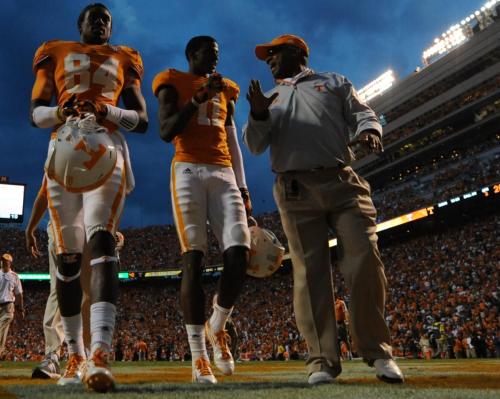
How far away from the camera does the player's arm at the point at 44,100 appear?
3145 millimetres

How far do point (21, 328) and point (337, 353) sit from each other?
117 feet

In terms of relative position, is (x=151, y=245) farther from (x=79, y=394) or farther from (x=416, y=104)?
(x=79, y=394)

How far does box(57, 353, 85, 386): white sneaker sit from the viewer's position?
309cm

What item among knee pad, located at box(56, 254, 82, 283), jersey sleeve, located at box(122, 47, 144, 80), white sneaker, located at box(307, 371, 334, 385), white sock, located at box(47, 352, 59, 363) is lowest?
white sneaker, located at box(307, 371, 334, 385)

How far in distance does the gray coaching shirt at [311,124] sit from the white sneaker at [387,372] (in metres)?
1.29

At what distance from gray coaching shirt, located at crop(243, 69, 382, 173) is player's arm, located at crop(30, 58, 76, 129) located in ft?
4.17

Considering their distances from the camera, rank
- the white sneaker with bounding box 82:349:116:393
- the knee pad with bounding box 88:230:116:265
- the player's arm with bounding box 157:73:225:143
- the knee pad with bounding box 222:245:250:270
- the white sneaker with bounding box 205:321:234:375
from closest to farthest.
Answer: the white sneaker with bounding box 82:349:116:393
the knee pad with bounding box 88:230:116:265
the player's arm with bounding box 157:73:225:143
the knee pad with bounding box 222:245:250:270
the white sneaker with bounding box 205:321:234:375

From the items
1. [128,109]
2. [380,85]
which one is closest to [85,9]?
[128,109]

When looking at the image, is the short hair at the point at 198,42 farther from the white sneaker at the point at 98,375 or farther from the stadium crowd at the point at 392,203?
the stadium crowd at the point at 392,203

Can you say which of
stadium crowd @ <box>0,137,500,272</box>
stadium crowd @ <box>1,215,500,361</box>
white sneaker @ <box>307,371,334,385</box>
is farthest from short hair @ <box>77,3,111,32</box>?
stadium crowd @ <box>0,137,500,272</box>

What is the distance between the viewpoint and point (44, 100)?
3369 millimetres

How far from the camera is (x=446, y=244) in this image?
2845 cm

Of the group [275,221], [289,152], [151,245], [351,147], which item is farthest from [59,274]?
[151,245]

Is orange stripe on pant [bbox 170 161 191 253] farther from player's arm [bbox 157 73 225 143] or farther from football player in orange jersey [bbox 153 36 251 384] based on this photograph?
player's arm [bbox 157 73 225 143]
